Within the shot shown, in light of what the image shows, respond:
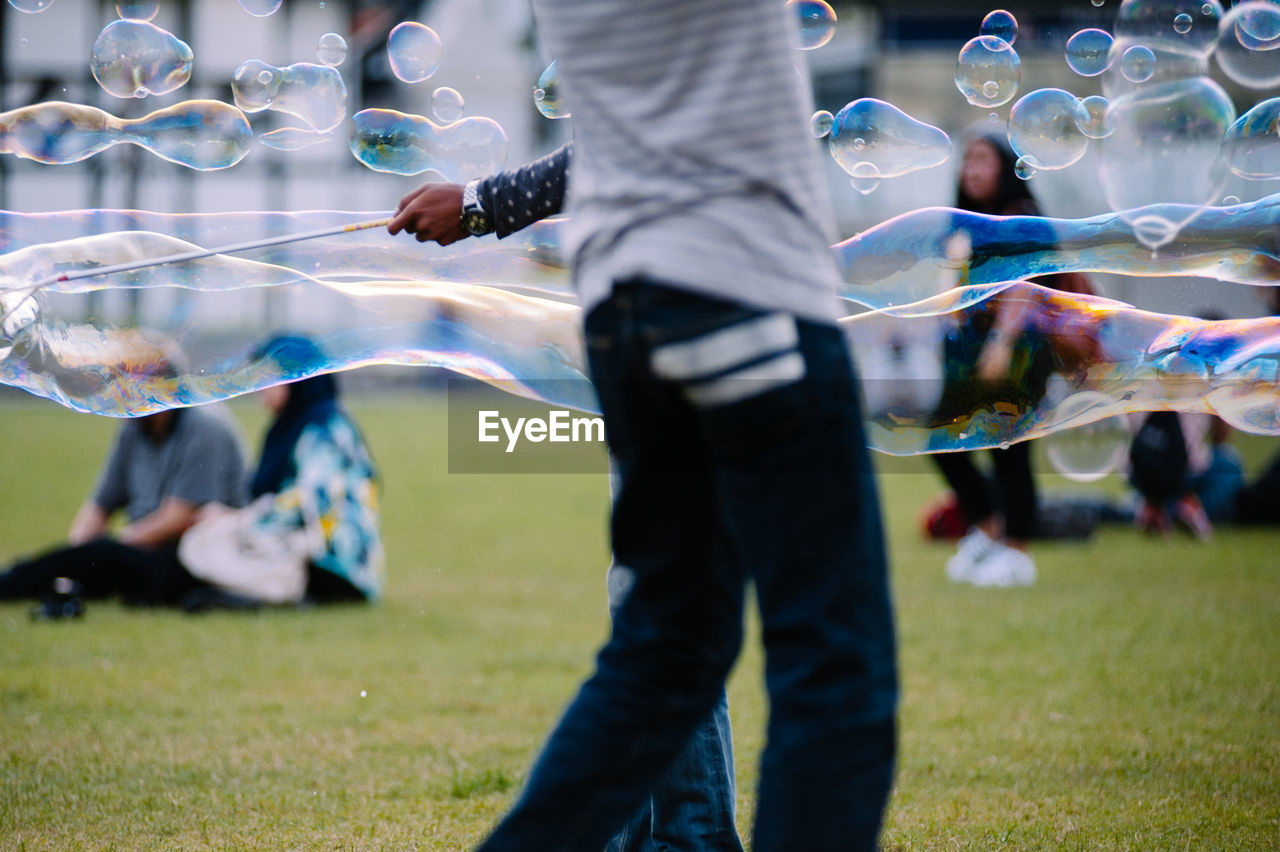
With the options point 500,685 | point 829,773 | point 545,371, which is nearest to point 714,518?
point 829,773

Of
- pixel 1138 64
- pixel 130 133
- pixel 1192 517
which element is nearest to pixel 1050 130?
pixel 1138 64

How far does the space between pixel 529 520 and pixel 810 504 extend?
708cm

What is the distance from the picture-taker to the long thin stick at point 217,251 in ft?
7.66

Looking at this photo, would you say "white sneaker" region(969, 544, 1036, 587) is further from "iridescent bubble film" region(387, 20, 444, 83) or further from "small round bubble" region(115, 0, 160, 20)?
"small round bubble" region(115, 0, 160, 20)

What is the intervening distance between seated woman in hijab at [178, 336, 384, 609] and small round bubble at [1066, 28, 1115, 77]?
330cm

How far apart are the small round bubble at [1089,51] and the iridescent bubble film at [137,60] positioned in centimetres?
232

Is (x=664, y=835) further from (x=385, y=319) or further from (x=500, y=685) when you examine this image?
(x=500, y=685)

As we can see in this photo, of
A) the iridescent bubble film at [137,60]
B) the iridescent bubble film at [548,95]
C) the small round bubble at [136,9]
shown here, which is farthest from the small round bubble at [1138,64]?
the small round bubble at [136,9]

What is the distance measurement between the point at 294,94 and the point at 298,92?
12 millimetres

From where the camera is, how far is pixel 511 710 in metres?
3.73

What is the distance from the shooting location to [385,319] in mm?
2869

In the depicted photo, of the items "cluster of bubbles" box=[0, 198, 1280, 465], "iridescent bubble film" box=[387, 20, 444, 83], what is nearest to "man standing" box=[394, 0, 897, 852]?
"cluster of bubbles" box=[0, 198, 1280, 465]

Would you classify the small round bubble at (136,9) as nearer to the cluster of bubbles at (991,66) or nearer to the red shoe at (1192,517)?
the cluster of bubbles at (991,66)

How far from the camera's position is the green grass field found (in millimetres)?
2672
